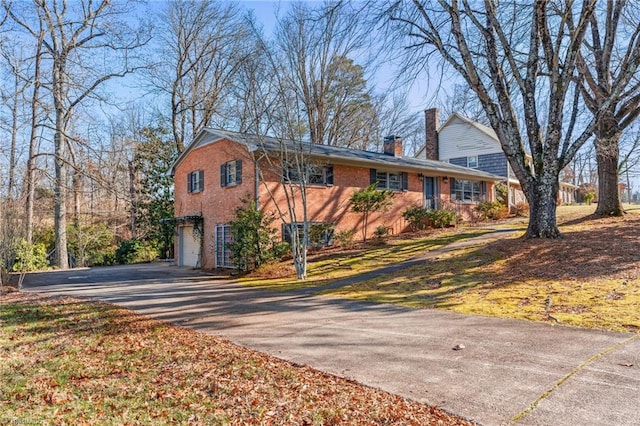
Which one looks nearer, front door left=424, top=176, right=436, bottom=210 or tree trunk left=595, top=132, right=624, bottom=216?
tree trunk left=595, top=132, right=624, bottom=216

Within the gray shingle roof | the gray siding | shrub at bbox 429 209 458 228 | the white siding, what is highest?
the white siding

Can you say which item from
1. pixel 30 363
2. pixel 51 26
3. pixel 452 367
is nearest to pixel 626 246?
pixel 452 367

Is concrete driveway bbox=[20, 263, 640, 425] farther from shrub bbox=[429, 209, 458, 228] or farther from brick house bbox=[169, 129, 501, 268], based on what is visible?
shrub bbox=[429, 209, 458, 228]

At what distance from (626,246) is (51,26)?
20139mm

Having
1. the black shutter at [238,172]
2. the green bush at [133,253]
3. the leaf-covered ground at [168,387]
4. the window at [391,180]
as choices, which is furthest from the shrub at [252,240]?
the green bush at [133,253]

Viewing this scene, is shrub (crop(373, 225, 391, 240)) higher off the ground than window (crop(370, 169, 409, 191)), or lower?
lower

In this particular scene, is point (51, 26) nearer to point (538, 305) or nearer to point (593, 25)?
point (538, 305)

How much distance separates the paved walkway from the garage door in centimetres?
1090

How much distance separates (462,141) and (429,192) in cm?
1066

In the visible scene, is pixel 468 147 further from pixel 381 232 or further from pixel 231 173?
pixel 231 173

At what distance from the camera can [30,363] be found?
17.7ft

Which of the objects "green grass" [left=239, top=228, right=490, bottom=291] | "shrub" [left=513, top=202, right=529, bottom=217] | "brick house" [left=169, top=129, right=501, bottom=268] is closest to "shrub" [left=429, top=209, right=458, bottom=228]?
"brick house" [left=169, top=129, right=501, bottom=268]

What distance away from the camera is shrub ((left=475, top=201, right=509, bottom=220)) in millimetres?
25703

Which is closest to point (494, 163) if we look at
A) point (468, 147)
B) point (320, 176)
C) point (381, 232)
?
point (468, 147)
